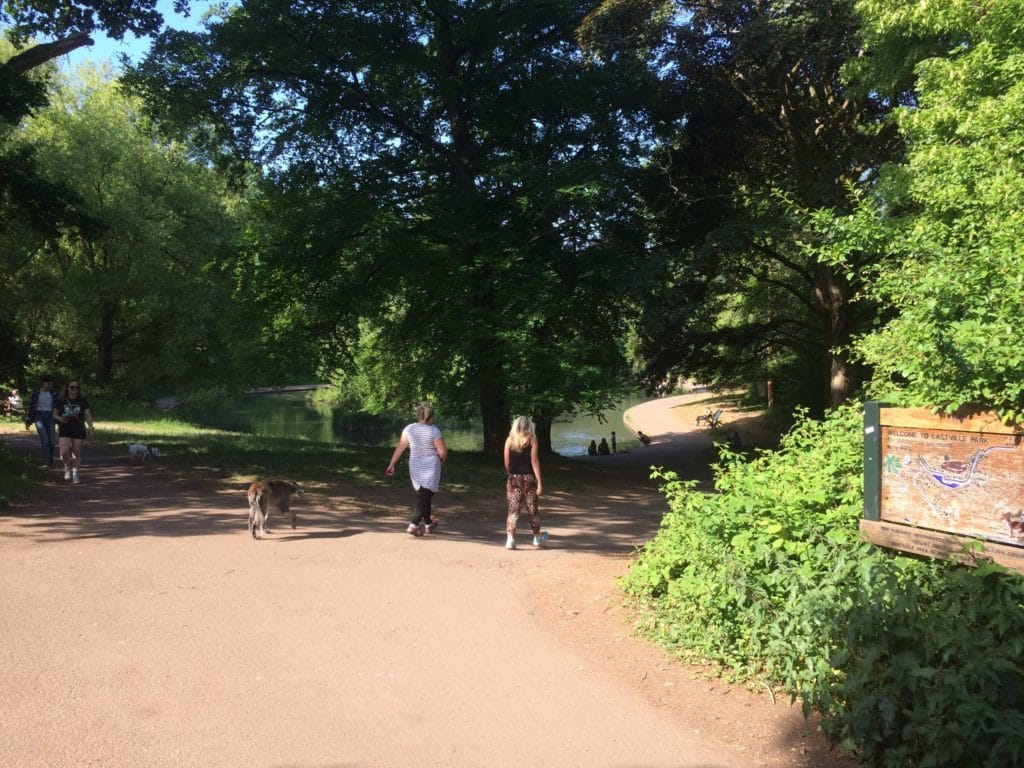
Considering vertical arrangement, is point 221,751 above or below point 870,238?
below

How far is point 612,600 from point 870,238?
158 inches

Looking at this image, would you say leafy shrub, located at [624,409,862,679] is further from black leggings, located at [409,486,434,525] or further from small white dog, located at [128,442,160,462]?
small white dog, located at [128,442,160,462]

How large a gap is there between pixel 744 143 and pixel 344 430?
36515 mm

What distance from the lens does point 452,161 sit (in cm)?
1692

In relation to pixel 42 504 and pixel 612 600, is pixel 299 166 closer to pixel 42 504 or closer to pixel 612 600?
pixel 42 504

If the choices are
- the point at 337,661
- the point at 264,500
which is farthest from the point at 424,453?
the point at 337,661

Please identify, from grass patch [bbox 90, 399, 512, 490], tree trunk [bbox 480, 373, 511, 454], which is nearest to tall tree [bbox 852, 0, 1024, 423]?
grass patch [bbox 90, 399, 512, 490]

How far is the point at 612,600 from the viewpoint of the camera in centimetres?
641

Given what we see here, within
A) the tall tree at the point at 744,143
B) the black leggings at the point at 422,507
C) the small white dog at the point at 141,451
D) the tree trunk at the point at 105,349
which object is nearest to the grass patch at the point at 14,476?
the small white dog at the point at 141,451

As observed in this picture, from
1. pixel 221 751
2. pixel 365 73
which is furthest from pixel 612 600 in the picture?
pixel 365 73

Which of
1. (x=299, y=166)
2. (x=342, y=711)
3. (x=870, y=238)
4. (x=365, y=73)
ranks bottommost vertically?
(x=342, y=711)

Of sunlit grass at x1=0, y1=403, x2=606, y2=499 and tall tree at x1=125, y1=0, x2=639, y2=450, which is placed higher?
tall tree at x1=125, y1=0, x2=639, y2=450

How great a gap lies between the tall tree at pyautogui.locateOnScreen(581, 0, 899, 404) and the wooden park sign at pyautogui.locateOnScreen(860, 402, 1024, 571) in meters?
8.80

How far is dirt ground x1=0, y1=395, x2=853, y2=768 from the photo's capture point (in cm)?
381
